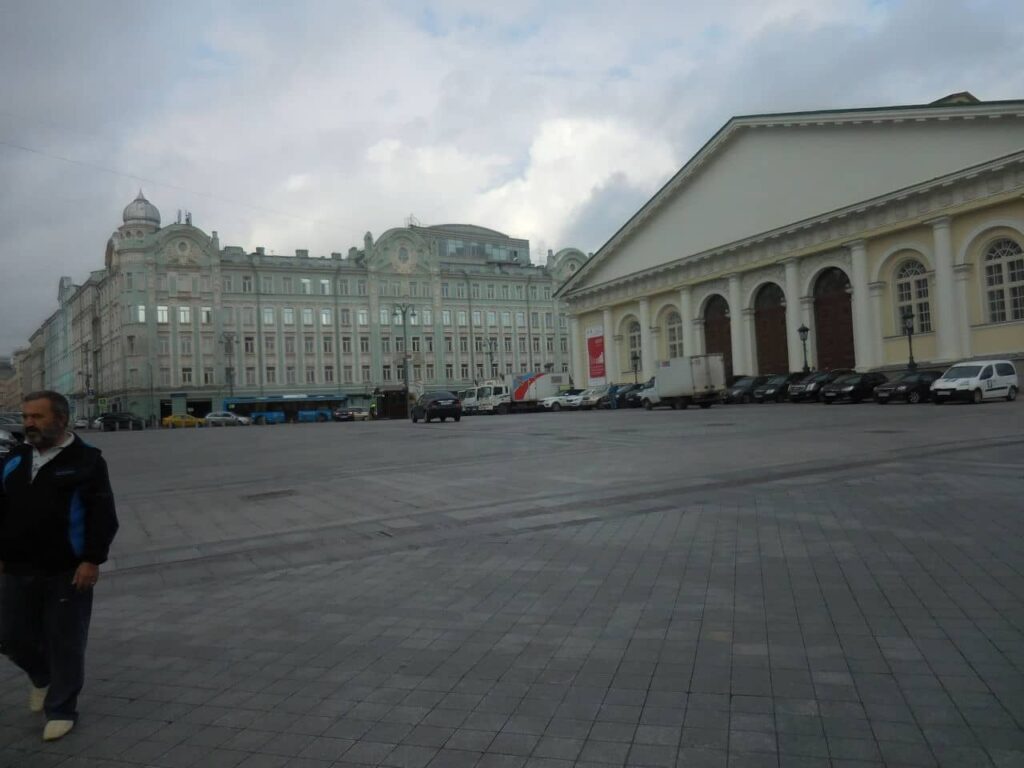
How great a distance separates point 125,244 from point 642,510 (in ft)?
252

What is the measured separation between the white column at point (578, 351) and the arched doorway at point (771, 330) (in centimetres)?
2028

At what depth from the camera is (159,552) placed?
7832 mm

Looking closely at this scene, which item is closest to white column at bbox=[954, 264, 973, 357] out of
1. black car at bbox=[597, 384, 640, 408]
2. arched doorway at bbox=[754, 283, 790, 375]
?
arched doorway at bbox=[754, 283, 790, 375]

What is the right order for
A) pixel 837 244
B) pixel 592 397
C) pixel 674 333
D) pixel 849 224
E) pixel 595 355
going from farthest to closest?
pixel 595 355, pixel 674 333, pixel 592 397, pixel 837 244, pixel 849 224

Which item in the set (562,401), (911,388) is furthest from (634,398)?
(911,388)

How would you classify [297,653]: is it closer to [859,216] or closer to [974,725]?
[974,725]

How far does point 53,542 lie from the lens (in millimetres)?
3580

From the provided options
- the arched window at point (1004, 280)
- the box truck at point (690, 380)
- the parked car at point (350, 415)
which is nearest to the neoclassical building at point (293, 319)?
the parked car at point (350, 415)

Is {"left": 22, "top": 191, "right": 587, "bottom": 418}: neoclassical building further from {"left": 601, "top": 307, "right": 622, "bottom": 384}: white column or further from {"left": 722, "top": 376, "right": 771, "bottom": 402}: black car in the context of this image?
{"left": 722, "top": 376, "right": 771, "bottom": 402}: black car

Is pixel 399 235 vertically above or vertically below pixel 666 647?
above

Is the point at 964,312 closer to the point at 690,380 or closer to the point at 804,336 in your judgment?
the point at 804,336

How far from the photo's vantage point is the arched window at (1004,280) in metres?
36.7

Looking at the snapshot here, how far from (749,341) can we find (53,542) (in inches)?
2027

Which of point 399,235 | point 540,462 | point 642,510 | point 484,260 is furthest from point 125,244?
point 642,510
